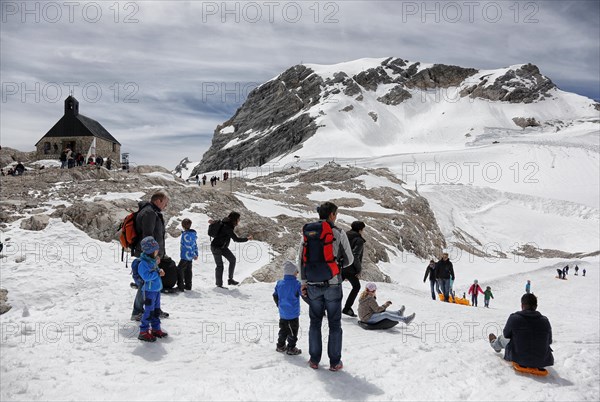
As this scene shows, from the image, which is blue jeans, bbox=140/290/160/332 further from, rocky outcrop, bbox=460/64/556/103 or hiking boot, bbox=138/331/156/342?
rocky outcrop, bbox=460/64/556/103

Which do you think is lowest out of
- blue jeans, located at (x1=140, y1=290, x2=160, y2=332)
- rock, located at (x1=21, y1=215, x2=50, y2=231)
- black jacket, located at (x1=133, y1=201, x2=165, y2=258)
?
blue jeans, located at (x1=140, y1=290, x2=160, y2=332)

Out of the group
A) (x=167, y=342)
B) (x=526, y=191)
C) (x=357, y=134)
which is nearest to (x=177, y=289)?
(x=167, y=342)

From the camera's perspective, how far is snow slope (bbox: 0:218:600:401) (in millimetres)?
5797

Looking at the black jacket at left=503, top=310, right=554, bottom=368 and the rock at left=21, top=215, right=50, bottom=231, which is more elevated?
the rock at left=21, top=215, right=50, bottom=231

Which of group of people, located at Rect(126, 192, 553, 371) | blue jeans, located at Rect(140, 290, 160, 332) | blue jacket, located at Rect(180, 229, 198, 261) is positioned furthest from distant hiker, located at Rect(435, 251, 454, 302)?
blue jeans, located at Rect(140, 290, 160, 332)

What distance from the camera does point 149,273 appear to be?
731cm

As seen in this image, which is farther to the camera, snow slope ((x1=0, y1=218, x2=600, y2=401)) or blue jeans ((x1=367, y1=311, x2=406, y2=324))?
blue jeans ((x1=367, y1=311, x2=406, y2=324))

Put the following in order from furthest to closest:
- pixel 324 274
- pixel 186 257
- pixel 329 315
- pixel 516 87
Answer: pixel 516 87 → pixel 186 257 → pixel 329 315 → pixel 324 274

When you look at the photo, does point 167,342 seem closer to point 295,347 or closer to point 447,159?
point 295,347

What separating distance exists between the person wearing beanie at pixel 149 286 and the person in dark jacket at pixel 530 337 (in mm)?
6060

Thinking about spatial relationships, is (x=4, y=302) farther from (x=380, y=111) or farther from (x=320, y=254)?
(x=380, y=111)

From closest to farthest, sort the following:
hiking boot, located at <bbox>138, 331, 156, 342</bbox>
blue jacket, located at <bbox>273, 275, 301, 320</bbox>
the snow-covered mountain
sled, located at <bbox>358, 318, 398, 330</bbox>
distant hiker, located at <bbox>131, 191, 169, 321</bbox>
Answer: blue jacket, located at <bbox>273, 275, 301, 320</bbox> < hiking boot, located at <bbox>138, 331, 156, 342</bbox> < distant hiker, located at <bbox>131, 191, 169, 321</bbox> < sled, located at <bbox>358, 318, 398, 330</bbox> < the snow-covered mountain

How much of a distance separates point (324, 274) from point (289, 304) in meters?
1.14

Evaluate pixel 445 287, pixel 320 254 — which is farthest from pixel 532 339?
pixel 445 287
